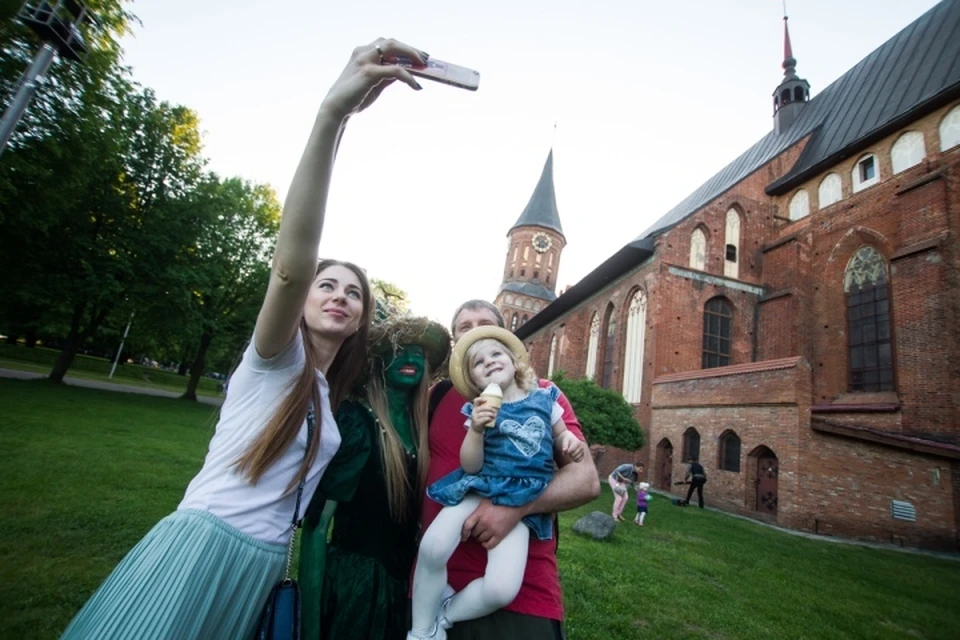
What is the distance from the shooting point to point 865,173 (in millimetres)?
16578

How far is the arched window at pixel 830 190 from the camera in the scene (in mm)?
17495

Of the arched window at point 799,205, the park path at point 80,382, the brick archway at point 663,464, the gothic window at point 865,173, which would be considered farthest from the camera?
the arched window at point 799,205

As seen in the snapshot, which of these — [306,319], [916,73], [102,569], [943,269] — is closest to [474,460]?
[306,319]

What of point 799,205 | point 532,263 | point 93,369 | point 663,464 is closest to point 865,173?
point 799,205

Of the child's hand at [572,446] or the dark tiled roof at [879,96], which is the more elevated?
the dark tiled roof at [879,96]

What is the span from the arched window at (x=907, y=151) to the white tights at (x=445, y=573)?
19.9m

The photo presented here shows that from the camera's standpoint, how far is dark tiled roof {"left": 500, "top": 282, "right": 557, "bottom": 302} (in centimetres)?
4566

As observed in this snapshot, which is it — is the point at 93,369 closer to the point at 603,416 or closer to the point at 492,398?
the point at 603,416

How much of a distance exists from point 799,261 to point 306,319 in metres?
21.3

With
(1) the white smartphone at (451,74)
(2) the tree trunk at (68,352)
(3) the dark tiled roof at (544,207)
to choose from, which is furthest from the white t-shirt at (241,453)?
→ (3) the dark tiled roof at (544,207)

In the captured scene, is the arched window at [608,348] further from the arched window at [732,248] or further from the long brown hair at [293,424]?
the long brown hair at [293,424]

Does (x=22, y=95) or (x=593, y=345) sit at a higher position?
(x=593, y=345)

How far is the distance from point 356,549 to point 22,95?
8.91 m

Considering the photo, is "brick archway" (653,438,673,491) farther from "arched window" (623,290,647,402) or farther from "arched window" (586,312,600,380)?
"arched window" (586,312,600,380)
